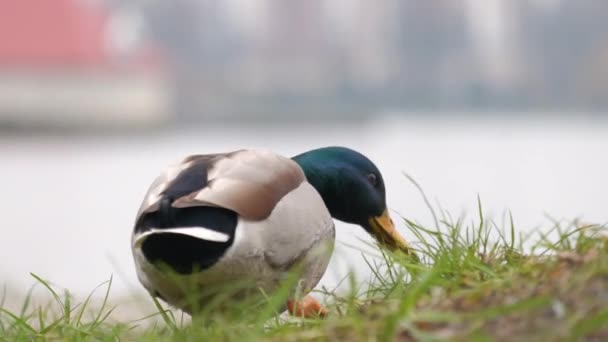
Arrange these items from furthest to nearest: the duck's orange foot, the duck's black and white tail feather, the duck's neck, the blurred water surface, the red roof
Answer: the red roof
the blurred water surface
the duck's neck
the duck's orange foot
the duck's black and white tail feather

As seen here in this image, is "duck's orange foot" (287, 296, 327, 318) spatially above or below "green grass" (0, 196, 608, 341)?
below

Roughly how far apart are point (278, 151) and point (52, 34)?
108ft

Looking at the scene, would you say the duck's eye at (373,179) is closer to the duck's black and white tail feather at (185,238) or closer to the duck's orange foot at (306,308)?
the duck's orange foot at (306,308)

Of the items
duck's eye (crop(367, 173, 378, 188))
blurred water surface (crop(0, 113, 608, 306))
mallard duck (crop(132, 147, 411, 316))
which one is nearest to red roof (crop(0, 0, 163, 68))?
blurred water surface (crop(0, 113, 608, 306))

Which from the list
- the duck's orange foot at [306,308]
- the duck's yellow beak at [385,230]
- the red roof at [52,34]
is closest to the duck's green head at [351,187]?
the duck's yellow beak at [385,230]

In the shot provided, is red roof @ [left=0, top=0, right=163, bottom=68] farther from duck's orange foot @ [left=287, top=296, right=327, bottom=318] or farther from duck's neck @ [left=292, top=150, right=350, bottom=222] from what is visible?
duck's orange foot @ [left=287, top=296, right=327, bottom=318]

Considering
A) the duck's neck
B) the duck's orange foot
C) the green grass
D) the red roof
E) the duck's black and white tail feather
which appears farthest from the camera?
the red roof

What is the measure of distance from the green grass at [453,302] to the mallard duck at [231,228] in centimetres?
9

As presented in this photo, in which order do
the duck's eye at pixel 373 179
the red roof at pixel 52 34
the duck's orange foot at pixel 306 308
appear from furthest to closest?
the red roof at pixel 52 34
the duck's eye at pixel 373 179
the duck's orange foot at pixel 306 308

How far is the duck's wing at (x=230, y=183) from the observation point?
9.27 feet

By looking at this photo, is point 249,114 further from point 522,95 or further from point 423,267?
point 423,267

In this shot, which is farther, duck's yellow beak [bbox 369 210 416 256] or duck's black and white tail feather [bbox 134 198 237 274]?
duck's yellow beak [bbox 369 210 416 256]

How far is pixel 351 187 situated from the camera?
384 centimetres

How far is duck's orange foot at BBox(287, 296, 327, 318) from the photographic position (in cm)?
288
